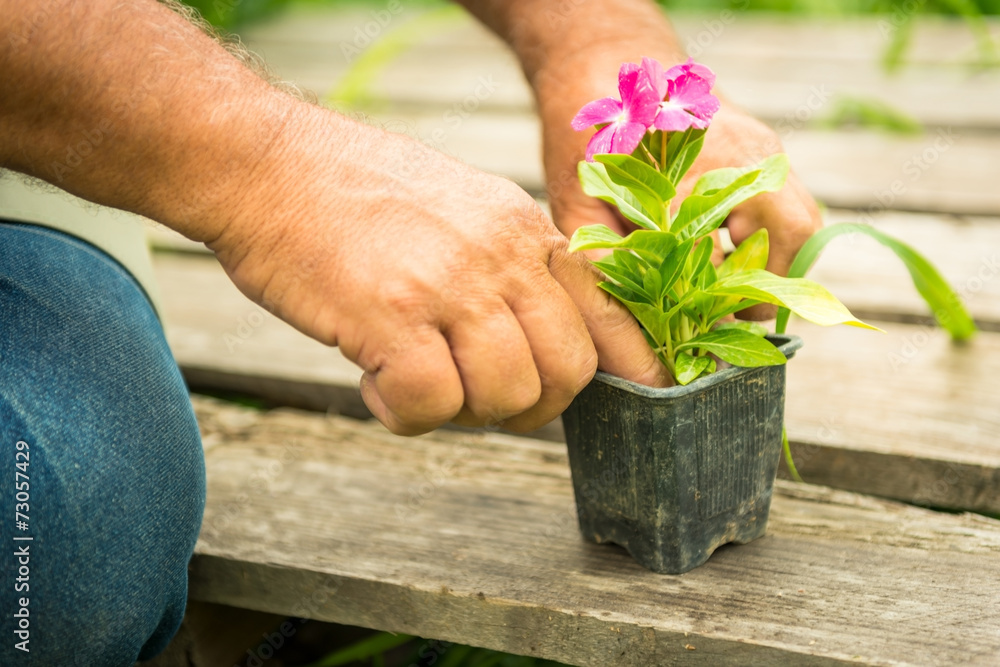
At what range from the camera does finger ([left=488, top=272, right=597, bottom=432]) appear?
2.71 ft

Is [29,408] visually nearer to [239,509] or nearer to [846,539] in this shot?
[239,509]

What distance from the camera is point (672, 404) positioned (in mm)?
856

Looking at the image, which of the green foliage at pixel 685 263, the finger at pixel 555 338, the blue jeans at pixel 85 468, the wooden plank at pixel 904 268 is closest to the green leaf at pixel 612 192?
the green foliage at pixel 685 263

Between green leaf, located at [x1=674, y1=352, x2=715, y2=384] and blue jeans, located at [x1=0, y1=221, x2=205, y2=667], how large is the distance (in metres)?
0.52

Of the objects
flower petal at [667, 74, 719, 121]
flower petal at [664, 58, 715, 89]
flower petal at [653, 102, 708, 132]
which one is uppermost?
flower petal at [664, 58, 715, 89]

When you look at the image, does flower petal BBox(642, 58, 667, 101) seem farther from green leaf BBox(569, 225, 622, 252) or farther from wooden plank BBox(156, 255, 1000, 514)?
wooden plank BBox(156, 255, 1000, 514)

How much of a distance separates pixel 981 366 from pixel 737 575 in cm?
60

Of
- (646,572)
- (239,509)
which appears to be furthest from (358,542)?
(646,572)

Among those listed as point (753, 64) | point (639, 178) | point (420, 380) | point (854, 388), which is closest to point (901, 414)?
point (854, 388)

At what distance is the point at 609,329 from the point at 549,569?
283mm

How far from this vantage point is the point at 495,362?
81 centimetres

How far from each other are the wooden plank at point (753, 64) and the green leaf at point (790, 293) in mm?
1455

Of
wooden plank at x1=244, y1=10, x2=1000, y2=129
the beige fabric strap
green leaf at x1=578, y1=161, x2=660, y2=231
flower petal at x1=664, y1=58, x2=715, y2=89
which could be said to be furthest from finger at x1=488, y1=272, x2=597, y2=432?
wooden plank at x1=244, y1=10, x2=1000, y2=129

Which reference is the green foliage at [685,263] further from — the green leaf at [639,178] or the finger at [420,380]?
the finger at [420,380]
